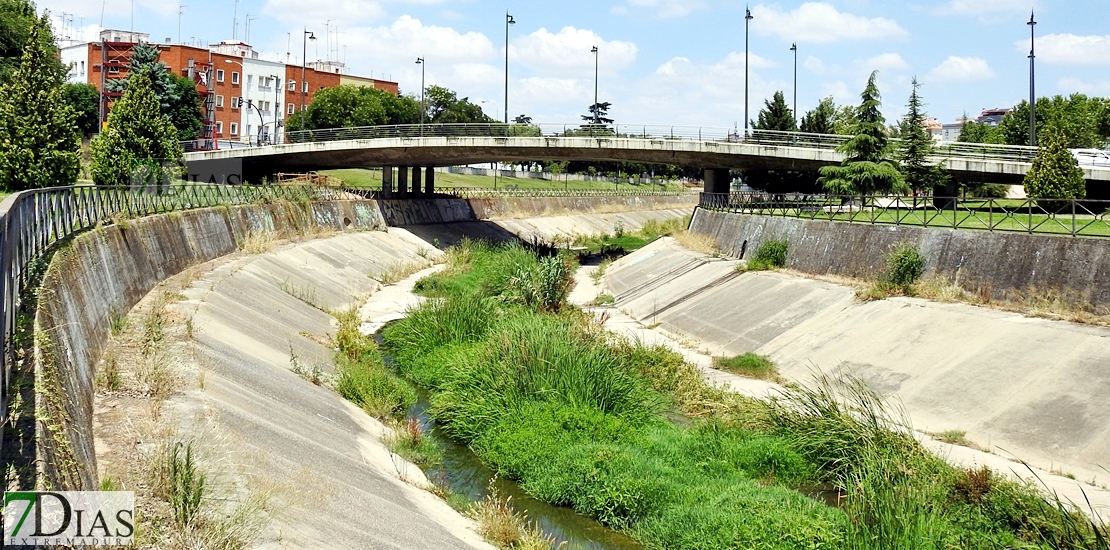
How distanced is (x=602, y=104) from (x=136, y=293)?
443ft

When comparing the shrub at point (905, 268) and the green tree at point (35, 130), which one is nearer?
the shrub at point (905, 268)

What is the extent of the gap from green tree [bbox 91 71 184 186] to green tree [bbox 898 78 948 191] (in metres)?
39.7

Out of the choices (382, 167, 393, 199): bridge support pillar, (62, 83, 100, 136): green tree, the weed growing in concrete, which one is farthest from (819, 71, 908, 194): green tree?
(62, 83, 100, 136): green tree

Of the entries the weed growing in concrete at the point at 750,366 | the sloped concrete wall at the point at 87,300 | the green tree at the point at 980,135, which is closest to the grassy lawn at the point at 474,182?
the green tree at the point at 980,135

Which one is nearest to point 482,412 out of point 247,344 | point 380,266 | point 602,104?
point 247,344

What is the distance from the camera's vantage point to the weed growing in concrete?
2870 cm

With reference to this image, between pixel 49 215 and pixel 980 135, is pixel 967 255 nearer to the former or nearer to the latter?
pixel 49 215

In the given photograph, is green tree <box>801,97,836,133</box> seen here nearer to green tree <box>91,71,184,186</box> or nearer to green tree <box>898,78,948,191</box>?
green tree <box>898,78,948,191</box>

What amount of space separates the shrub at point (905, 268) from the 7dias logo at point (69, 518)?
26.7 m

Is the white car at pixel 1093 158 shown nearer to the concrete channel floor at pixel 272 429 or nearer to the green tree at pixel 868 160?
the green tree at pixel 868 160

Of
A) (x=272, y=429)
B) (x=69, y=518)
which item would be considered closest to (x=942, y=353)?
(x=272, y=429)

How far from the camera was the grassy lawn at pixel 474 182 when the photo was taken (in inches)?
3804

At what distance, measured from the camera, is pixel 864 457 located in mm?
17828

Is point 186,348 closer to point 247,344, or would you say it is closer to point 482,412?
point 247,344
